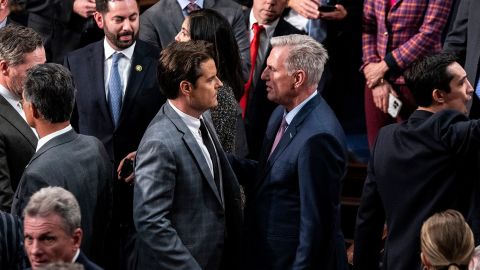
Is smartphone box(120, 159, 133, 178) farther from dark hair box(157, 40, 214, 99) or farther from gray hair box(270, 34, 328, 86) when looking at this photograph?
gray hair box(270, 34, 328, 86)

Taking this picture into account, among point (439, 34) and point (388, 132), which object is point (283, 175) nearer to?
point (388, 132)

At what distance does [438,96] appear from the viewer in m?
4.69

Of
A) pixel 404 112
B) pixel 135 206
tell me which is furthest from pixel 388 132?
pixel 404 112

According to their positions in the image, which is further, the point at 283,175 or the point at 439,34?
the point at 439,34

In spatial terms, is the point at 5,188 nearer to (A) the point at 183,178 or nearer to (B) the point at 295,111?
(A) the point at 183,178

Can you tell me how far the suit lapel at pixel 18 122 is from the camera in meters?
4.82

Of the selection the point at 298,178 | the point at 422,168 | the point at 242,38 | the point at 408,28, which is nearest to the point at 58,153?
the point at 298,178

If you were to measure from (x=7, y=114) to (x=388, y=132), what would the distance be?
1.80 m

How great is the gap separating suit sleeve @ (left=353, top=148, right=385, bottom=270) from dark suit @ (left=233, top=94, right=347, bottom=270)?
13 centimetres

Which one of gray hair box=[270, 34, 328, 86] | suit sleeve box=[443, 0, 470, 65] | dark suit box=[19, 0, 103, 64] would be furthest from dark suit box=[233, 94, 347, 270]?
dark suit box=[19, 0, 103, 64]

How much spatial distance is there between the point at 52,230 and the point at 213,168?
1.08 meters

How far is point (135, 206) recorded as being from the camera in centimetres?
439

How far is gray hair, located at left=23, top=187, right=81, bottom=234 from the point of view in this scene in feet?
12.1

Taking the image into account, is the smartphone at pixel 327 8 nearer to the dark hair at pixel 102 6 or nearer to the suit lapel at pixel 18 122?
the dark hair at pixel 102 6
